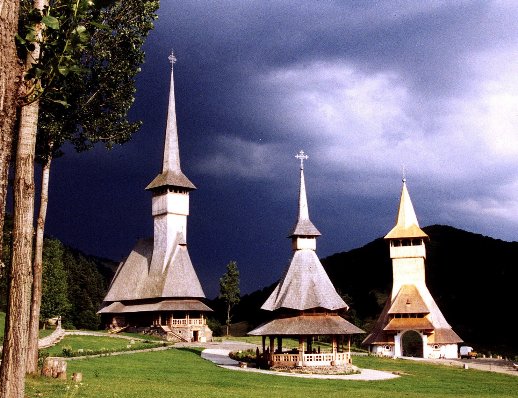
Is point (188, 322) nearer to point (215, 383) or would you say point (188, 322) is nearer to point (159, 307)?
point (159, 307)

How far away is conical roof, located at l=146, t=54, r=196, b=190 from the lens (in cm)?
6291

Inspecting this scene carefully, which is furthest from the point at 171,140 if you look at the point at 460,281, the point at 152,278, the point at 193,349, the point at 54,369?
the point at 460,281

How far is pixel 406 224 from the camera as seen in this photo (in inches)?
2512

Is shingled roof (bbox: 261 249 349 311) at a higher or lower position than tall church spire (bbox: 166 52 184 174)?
lower

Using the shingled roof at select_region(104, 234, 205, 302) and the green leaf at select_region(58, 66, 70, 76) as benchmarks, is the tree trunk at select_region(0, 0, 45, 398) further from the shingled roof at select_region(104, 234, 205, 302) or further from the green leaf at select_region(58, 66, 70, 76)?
the shingled roof at select_region(104, 234, 205, 302)

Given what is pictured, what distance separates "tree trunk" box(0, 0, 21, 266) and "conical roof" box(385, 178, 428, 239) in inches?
Result: 2330

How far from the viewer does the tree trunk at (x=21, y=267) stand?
30.1 feet

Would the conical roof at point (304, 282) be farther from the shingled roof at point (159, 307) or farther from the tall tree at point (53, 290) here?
the tall tree at point (53, 290)

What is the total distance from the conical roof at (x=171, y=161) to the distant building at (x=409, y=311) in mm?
23271

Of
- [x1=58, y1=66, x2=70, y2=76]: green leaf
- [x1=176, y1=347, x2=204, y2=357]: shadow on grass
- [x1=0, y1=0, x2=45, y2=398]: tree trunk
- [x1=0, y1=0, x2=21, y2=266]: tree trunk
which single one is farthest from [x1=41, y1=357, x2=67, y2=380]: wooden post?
[x1=176, y1=347, x2=204, y2=357]: shadow on grass

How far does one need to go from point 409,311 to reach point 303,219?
23365 mm

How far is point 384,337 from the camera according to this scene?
2237 inches

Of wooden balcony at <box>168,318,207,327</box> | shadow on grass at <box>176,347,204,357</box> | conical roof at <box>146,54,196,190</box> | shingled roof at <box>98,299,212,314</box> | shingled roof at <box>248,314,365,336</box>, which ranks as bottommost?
shadow on grass at <box>176,347,204,357</box>

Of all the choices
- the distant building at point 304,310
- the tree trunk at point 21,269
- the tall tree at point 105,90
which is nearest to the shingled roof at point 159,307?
the distant building at point 304,310
